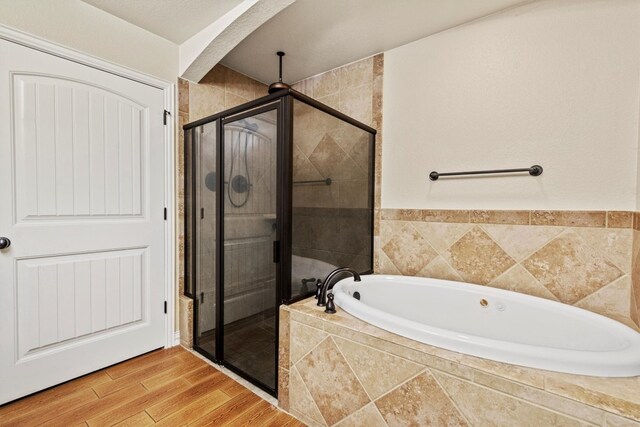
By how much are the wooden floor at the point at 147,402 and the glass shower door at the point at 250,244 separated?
0.17 metres

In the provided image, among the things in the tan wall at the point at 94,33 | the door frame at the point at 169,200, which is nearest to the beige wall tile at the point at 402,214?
the door frame at the point at 169,200

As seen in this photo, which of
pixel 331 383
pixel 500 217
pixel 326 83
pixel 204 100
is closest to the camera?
pixel 331 383

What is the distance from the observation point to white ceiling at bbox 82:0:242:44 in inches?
69.3

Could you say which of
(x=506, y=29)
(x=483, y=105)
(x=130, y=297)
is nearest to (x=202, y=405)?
(x=130, y=297)

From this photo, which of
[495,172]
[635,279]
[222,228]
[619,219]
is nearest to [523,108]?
[495,172]

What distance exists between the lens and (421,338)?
3.68ft

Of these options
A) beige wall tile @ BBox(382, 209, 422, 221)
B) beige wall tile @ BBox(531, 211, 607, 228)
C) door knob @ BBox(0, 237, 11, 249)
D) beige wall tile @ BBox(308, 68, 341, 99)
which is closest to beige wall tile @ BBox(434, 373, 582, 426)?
beige wall tile @ BBox(531, 211, 607, 228)

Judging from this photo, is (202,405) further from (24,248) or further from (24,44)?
(24,44)

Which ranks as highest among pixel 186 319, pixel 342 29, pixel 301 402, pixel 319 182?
pixel 342 29

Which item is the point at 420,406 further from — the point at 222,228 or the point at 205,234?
the point at 205,234

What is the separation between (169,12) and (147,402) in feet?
7.73

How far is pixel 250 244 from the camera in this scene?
185 cm

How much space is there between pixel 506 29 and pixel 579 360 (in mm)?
1886

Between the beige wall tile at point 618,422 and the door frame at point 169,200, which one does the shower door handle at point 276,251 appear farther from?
the beige wall tile at point 618,422
